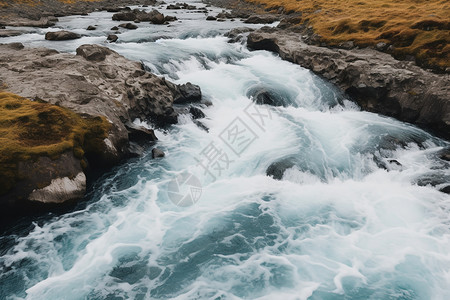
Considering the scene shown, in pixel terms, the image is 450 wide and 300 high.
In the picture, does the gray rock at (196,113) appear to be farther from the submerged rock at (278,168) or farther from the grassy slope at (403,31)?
the grassy slope at (403,31)

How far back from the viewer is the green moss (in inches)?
561

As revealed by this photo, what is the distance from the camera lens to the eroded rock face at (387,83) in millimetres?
24544

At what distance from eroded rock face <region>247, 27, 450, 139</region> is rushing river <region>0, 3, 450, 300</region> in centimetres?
182

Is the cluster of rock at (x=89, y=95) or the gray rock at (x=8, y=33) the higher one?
the gray rock at (x=8, y=33)

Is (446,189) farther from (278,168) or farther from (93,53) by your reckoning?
(93,53)

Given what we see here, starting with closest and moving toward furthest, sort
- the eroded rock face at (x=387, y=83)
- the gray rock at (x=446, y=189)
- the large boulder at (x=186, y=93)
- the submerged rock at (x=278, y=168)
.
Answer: the gray rock at (x=446, y=189)
the submerged rock at (x=278, y=168)
the eroded rock face at (x=387, y=83)
the large boulder at (x=186, y=93)

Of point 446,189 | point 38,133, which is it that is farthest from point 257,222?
point 38,133

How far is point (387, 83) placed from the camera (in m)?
27.0

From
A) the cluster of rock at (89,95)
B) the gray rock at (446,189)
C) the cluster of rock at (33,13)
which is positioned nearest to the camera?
the cluster of rock at (89,95)

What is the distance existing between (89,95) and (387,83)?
24.0 m

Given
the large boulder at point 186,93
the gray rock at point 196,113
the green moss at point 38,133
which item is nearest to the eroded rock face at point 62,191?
the green moss at point 38,133

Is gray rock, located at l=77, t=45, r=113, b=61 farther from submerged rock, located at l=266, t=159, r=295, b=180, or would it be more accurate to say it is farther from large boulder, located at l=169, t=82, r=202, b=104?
submerged rock, located at l=266, t=159, r=295, b=180

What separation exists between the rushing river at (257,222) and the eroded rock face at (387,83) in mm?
1820

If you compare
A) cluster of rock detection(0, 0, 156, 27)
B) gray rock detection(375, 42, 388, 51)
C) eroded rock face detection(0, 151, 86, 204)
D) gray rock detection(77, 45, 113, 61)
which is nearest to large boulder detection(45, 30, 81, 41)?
cluster of rock detection(0, 0, 156, 27)
